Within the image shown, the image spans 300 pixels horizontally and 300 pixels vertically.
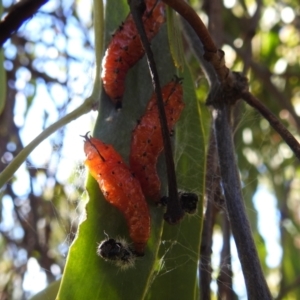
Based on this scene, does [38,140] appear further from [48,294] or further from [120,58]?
[48,294]

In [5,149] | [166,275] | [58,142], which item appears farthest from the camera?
[5,149]

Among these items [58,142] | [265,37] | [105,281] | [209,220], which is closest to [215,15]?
[58,142]

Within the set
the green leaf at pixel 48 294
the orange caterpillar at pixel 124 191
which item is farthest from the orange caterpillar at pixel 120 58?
the green leaf at pixel 48 294

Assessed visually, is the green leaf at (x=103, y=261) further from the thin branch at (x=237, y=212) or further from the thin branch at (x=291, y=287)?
the thin branch at (x=291, y=287)

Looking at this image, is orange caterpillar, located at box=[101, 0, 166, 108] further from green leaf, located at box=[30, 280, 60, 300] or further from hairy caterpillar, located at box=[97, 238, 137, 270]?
green leaf, located at box=[30, 280, 60, 300]

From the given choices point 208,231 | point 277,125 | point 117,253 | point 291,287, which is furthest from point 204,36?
point 291,287

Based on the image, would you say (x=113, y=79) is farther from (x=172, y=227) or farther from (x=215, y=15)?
(x=215, y=15)
